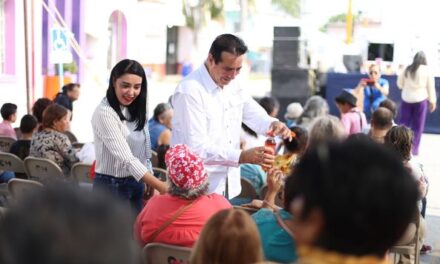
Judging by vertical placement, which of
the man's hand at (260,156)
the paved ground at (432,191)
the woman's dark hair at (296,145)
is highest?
the man's hand at (260,156)

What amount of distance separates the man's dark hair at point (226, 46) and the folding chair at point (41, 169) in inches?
77.1

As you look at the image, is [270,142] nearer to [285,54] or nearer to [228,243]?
[228,243]

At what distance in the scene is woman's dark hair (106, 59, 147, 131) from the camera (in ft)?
12.4

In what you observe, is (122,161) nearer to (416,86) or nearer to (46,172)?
(46,172)

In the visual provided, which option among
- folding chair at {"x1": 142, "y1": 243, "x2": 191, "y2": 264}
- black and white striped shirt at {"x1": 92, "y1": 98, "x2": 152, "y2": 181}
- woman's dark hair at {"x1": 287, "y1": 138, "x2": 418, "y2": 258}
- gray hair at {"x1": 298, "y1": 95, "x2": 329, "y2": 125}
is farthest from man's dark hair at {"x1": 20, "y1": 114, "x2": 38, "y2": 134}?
woman's dark hair at {"x1": 287, "y1": 138, "x2": 418, "y2": 258}

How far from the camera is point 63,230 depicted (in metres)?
1.01

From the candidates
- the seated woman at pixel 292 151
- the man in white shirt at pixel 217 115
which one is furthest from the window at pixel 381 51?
the man in white shirt at pixel 217 115

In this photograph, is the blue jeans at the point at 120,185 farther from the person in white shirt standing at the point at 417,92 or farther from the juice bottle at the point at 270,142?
the person in white shirt standing at the point at 417,92

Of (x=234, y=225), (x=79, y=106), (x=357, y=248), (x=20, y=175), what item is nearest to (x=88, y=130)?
(x=79, y=106)

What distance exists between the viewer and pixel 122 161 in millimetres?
3764

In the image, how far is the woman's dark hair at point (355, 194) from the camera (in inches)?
50.2

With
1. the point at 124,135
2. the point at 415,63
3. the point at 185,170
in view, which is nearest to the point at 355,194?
the point at 185,170

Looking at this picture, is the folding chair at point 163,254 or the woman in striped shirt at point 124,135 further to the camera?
the woman in striped shirt at point 124,135

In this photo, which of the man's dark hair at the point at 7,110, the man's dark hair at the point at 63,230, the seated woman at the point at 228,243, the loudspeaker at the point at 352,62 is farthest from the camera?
the loudspeaker at the point at 352,62
